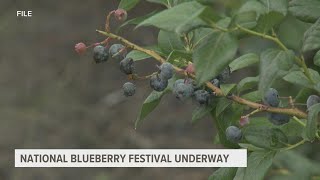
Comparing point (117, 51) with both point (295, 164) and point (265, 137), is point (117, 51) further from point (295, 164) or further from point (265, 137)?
point (295, 164)

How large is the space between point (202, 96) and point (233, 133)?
0.08 meters

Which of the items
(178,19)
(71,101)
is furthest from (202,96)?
(71,101)

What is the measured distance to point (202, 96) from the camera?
986 millimetres

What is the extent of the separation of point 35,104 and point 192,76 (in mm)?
2633

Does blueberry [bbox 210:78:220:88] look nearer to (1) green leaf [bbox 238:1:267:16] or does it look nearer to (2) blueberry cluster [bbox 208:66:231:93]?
(2) blueberry cluster [bbox 208:66:231:93]

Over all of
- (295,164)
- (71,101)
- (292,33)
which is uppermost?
(71,101)

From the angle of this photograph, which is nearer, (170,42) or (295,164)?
(170,42)

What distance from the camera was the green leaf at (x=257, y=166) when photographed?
1017 mm

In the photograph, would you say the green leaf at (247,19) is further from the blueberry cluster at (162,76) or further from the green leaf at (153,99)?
the green leaf at (153,99)

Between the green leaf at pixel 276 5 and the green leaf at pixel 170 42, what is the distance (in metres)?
0.17

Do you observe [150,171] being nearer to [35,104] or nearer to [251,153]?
[35,104]

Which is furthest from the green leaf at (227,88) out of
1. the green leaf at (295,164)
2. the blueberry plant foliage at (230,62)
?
the green leaf at (295,164)

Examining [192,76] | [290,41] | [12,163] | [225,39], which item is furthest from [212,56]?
[12,163]

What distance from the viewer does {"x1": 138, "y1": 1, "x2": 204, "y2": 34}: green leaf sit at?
29.7 inches
